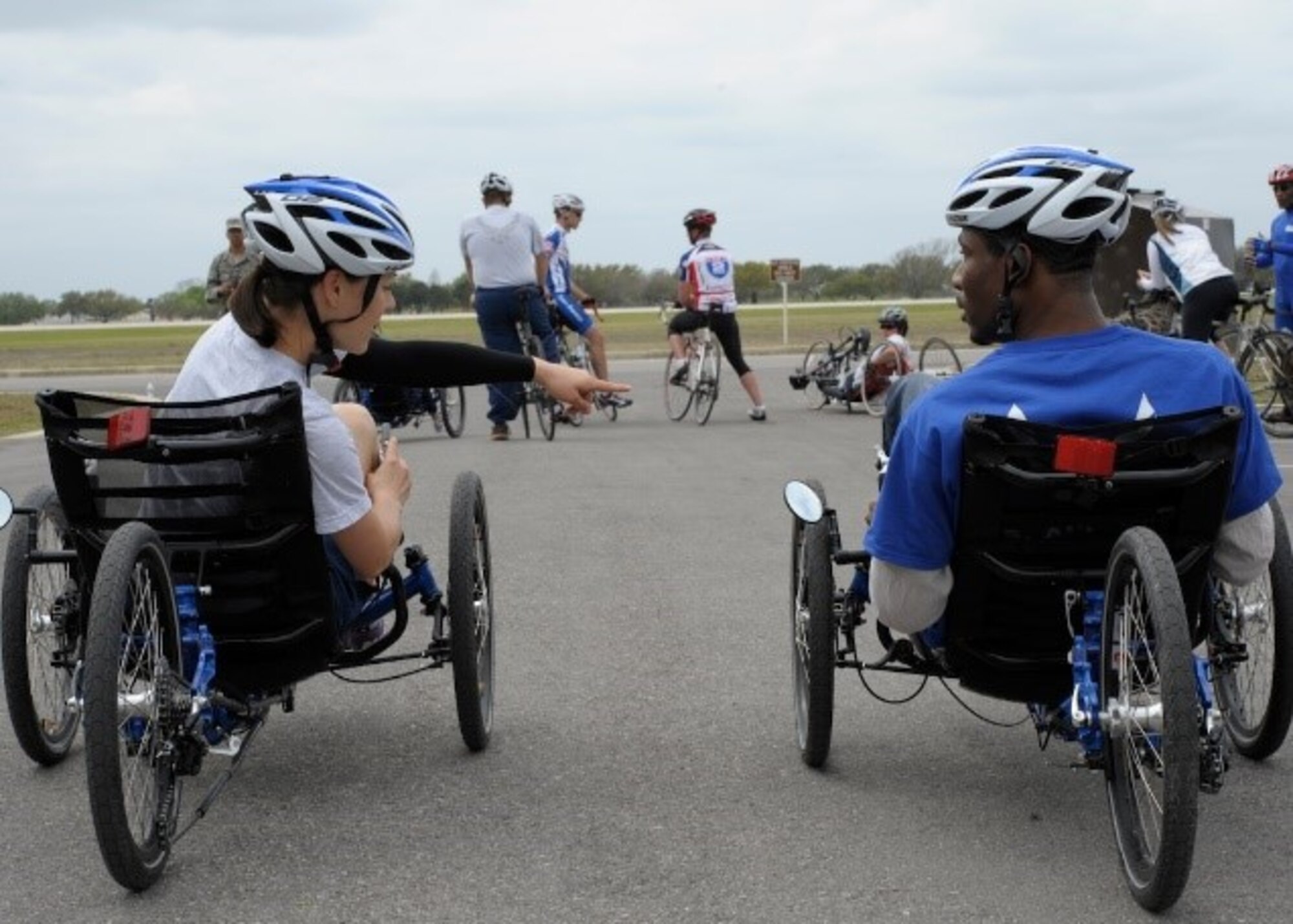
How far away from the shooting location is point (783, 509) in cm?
1062

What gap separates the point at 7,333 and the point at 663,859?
261 ft

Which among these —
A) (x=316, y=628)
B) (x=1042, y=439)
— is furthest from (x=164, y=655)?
(x=1042, y=439)

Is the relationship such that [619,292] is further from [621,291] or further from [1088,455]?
[1088,455]

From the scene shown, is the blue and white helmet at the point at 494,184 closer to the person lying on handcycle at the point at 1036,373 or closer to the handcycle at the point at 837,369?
the handcycle at the point at 837,369

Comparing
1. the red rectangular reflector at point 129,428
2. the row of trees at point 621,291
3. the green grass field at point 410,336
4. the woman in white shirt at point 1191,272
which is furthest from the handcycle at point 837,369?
the row of trees at point 621,291

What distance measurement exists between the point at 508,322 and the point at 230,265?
3.74 meters

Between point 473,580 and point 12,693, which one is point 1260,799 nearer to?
point 473,580

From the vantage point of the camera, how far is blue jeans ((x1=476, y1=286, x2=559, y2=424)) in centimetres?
1559

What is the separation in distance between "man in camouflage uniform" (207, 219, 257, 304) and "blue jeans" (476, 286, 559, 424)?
9.21 feet

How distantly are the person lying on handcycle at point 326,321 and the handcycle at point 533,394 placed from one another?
33.7 feet

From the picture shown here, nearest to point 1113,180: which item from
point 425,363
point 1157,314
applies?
point 425,363

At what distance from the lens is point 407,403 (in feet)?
43.0

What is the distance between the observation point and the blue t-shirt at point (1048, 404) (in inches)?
165

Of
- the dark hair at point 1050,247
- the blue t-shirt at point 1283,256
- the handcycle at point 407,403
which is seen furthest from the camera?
the blue t-shirt at point 1283,256
